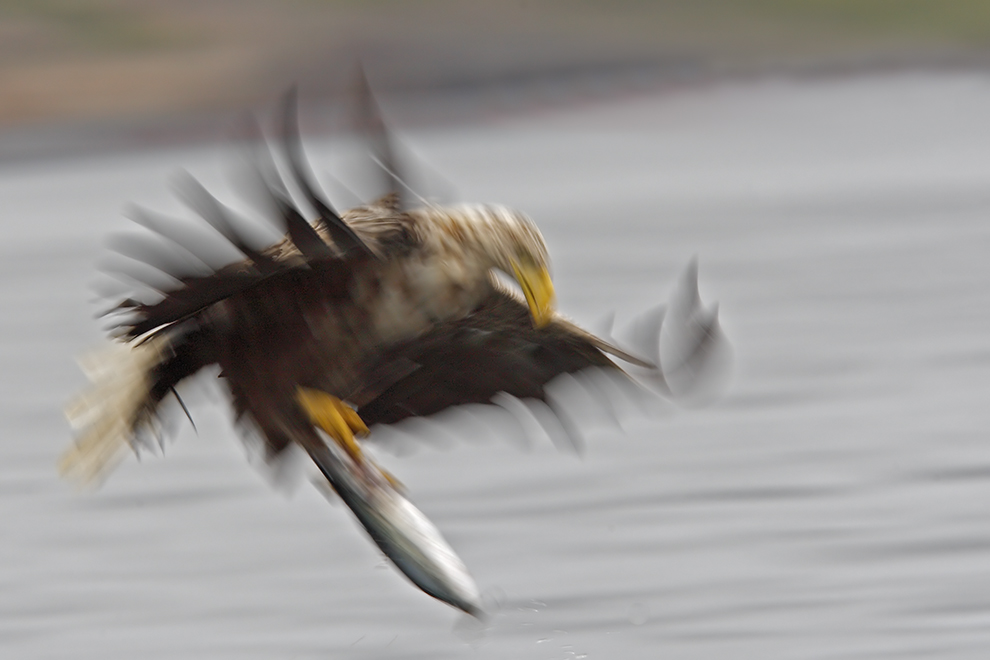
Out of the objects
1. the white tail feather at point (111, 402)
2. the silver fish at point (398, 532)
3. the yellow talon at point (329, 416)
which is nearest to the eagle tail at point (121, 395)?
the white tail feather at point (111, 402)

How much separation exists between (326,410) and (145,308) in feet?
1.85

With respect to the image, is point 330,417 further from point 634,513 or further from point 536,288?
point 634,513

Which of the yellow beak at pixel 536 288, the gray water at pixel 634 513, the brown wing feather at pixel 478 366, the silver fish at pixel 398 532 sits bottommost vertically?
the gray water at pixel 634 513

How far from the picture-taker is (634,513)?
6.62 m

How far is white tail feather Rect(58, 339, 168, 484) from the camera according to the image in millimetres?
4883

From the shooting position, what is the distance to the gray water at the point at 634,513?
17.4 feet

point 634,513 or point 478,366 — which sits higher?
point 478,366

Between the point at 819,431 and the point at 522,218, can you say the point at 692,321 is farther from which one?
the point at 819,431

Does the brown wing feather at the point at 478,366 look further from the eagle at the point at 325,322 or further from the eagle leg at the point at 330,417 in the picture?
the eagle leg at the point at 330,417

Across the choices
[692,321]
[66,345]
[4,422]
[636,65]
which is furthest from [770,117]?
[692,321]

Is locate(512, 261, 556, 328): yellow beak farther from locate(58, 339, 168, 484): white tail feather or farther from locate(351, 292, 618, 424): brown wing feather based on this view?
locate(58, 339, 168, 484): white tail feather

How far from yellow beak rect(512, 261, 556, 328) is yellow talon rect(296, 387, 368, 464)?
1.79ft

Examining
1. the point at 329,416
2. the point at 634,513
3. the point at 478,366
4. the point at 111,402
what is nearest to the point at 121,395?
the point at 111,402

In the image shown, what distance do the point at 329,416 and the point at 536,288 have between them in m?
0.61
